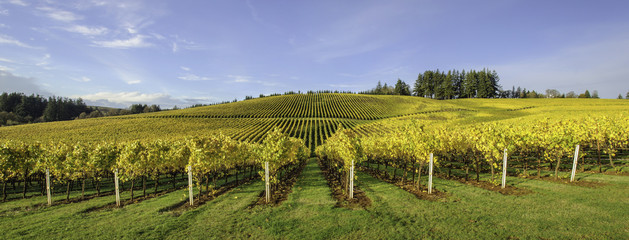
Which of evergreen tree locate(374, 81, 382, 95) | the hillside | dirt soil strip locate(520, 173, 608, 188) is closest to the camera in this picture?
dirt soil strip locate(520, 173, 608, 188)

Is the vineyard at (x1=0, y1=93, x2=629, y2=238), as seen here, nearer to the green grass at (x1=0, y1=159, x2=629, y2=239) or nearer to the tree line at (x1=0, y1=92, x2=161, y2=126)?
the green grass at (x1=0, y1=159, x2=629, y2=239)

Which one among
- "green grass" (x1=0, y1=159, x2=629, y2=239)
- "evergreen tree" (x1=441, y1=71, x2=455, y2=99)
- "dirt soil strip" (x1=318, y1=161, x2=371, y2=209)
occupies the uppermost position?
"evergreen tree" (x1=441, y1=71, x2=455, y2=99)

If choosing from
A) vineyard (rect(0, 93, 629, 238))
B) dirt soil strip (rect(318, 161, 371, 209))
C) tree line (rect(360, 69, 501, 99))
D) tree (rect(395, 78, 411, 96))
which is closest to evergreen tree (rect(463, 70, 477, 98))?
tree line (rect(360, 69, 501, 99))

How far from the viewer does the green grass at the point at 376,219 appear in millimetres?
8969

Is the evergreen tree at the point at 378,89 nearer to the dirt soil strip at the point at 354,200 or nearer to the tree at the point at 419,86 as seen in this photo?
the tree at the point at 419,86

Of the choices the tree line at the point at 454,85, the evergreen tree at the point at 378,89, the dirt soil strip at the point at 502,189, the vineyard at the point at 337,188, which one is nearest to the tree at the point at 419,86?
the tree line at the point at 454,85

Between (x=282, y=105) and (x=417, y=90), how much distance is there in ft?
249

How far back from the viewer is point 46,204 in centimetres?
1552

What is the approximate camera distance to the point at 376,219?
34.4 ft

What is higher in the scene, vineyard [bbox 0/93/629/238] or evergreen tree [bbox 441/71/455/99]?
evergreen tree [bbox 441/71/455/99]

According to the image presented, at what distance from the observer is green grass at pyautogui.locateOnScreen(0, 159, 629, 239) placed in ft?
29.4

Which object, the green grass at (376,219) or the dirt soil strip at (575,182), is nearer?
the green grass at (376,219)

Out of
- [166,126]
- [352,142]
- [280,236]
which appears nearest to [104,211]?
[280,236]

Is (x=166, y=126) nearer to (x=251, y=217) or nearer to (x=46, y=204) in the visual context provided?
(x=46, y=204)
